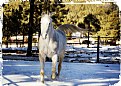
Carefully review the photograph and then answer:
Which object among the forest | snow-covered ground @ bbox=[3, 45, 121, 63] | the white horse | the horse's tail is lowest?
snow-covered ground @ bbox=[3, 45, 121, 63]

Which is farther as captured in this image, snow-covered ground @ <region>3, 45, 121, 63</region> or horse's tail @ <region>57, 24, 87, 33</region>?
snow-covered ground @ <region>3, 45, 121, 63</region>

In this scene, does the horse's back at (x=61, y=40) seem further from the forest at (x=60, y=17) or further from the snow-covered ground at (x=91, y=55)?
the snow-covered ground at (x=91, y=55)

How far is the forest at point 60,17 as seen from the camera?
11.0m

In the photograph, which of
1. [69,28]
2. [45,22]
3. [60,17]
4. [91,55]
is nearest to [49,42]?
[45,22]

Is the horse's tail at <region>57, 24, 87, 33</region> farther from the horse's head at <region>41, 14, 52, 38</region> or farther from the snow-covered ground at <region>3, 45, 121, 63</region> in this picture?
the snow-covered ground at <region>3, 45, 121, 63</region>

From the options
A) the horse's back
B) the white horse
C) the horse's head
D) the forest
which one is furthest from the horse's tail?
the forest

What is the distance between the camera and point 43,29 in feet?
14.2

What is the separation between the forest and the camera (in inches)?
431

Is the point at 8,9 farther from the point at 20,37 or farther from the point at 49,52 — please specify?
the point at 49,52

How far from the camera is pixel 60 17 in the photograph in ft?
41.2

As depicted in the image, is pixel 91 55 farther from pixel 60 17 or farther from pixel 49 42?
pixel 49 42

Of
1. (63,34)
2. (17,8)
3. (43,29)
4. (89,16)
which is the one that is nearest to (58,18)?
(17,8)

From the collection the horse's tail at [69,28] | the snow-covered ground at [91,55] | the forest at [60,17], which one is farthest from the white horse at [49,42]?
the snow-covered ground at [91,55]

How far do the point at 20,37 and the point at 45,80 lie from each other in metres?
9.31
